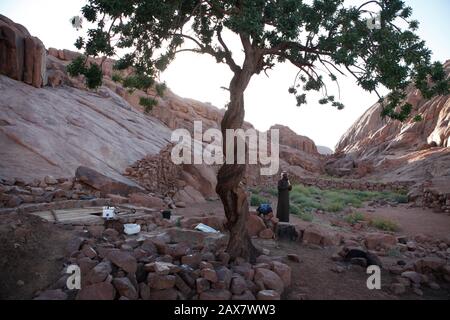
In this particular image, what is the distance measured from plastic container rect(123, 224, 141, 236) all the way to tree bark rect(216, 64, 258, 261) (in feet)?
7.93

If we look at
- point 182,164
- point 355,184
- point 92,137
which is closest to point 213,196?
point 182,164

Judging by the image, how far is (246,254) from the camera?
6121mm

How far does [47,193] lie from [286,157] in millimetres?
33228

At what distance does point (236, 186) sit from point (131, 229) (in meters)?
2.96

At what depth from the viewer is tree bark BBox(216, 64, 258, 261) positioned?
5.75m

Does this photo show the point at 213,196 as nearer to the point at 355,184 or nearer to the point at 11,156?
the point at 11,156

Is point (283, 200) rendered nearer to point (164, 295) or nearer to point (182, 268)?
point (182, 268)

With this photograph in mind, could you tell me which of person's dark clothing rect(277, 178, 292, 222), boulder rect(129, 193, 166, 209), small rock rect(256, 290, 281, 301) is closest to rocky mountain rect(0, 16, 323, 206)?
boulder rect(129, 193, 166, 209)

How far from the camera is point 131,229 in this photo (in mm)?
7254

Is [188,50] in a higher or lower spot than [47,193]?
higher

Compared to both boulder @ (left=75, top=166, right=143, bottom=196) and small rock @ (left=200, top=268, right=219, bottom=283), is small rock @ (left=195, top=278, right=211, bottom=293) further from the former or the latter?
boulder @ (left=75, top=166, right=143, bottom=196)

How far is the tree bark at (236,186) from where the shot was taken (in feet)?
18.9

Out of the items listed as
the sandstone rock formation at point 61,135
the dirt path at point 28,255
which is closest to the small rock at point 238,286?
the dirt path at point 28,255

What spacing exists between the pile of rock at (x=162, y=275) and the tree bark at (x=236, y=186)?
0.99ft
